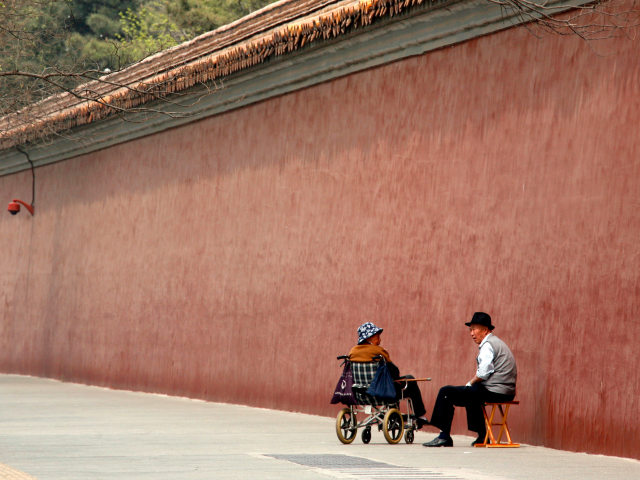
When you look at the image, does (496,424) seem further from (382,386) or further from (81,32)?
(81,32)

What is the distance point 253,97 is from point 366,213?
127 inches

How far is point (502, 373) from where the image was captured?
907cm

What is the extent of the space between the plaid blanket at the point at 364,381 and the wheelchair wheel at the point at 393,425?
156 millimetres

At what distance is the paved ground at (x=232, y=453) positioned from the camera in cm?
736

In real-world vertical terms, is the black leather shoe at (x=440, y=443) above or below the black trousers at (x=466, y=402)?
below

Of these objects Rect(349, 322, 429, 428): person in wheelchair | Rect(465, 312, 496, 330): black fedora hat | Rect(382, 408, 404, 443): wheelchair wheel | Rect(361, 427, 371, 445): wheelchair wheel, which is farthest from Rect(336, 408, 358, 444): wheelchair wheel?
Rect(465, 312, 496, 330): black fedora hat

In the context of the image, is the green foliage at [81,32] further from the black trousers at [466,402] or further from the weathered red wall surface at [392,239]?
the black trousers at [466,402]

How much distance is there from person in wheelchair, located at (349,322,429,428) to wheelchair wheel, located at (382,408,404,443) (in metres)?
0.16

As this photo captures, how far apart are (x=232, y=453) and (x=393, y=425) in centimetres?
168

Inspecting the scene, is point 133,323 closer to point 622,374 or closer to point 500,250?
point 500,250

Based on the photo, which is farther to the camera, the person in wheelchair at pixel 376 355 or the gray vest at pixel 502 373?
the person in wheelchair at pixel 376 355

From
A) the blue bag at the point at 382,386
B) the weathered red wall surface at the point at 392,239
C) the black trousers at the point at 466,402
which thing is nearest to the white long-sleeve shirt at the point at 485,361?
the black trousers at the point at 466,402

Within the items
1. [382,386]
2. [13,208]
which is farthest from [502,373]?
[13,208]

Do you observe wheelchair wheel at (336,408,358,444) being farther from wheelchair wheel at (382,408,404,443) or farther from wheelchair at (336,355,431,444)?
Result: wheelchair wheel at (382,408,404,443)
